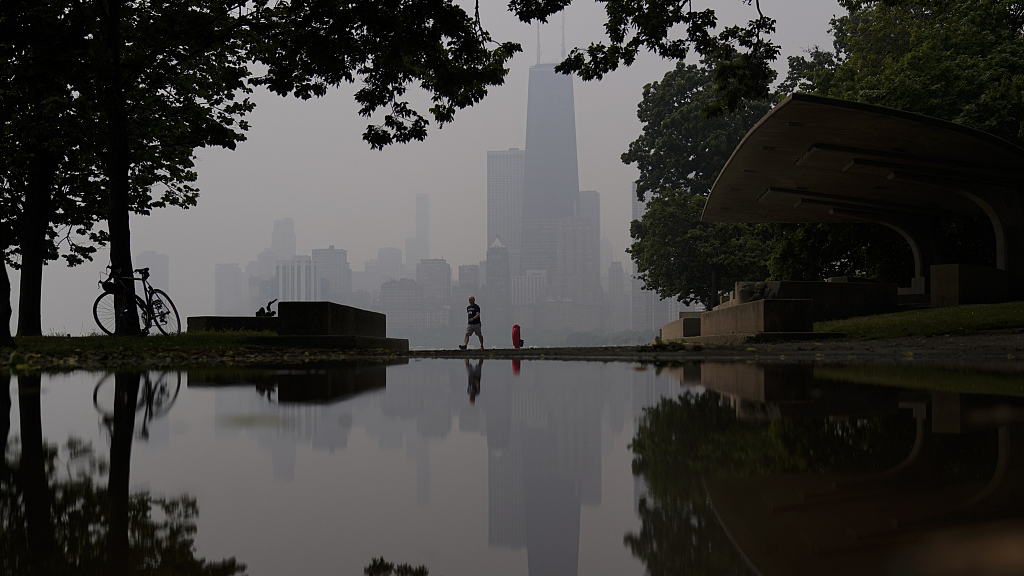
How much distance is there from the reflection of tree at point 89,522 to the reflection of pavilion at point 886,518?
44.5 inches

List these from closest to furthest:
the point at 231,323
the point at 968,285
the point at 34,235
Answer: the point at 968,285 < the point at 34,235 < the point at 231,323

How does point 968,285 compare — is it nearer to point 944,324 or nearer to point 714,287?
point 944,324

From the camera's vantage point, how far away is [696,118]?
167ft

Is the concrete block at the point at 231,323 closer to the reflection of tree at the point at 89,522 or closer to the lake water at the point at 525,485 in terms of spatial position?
the lake water at the point at 525,485

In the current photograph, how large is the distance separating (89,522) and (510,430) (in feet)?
5.91

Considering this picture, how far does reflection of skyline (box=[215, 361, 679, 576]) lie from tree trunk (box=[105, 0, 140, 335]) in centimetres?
1058

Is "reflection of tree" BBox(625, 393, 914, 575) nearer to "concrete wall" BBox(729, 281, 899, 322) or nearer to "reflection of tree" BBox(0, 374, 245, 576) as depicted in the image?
"reflection of tree" BBox(0, 374, 245, 576)

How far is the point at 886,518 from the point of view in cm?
162

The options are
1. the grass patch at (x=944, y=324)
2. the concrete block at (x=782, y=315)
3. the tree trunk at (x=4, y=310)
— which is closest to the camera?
the tree trunk at (x=4, y=310)

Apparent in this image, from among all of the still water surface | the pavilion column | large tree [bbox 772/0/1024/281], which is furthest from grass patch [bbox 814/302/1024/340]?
→ the still water surface

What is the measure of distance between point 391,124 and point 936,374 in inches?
480

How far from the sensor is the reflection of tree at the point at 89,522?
1429 mm

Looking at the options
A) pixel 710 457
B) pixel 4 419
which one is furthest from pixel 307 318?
pixel 710 457

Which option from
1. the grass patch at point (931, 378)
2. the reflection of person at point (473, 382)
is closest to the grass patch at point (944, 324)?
the grass patch at point (931, 378)
